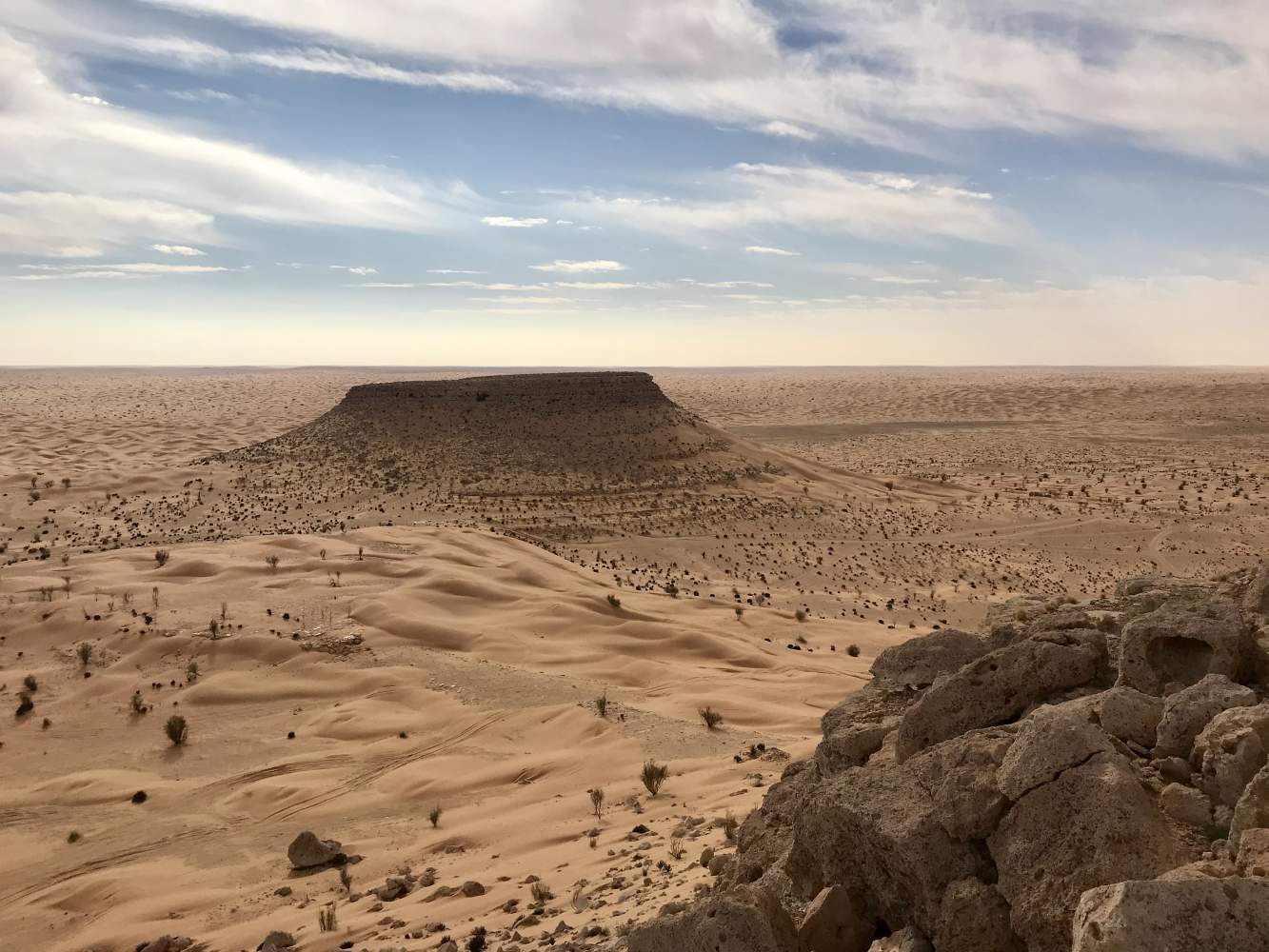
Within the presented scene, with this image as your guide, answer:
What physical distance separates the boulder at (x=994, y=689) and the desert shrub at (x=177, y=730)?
9.37 m

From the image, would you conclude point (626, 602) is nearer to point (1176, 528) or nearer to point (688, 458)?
point (688, 458)

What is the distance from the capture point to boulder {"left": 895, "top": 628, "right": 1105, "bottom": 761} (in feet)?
16.7

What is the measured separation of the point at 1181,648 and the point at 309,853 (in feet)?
23.4

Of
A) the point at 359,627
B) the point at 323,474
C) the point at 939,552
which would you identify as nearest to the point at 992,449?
the point at 939,552

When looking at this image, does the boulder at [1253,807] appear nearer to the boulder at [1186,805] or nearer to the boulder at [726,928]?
the boulder at [1186,805]

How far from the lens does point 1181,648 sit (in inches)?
197

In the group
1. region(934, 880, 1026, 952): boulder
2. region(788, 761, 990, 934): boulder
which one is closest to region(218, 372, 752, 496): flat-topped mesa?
region(788, 761, 990, 934): boulder

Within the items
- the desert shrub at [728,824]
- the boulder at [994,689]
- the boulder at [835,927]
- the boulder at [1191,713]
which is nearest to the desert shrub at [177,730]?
the desert shrub at [728,824]

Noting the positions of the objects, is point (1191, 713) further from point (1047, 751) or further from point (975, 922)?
point (975, 922)

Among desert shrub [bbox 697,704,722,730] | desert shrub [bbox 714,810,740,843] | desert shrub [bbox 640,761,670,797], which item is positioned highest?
desert shrub [bbox 714,810,740,843]

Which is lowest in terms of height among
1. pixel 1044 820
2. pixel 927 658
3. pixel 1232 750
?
pixel 927 658

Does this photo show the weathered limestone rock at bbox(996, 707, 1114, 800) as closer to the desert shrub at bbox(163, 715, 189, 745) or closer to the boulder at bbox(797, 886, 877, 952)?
the boulder at bbox(797, 886, 877, 952)

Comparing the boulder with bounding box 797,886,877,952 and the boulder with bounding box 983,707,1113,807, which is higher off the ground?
the boulder with bounding box 983,707,1113,807

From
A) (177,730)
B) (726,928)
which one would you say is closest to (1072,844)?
(726,928)
